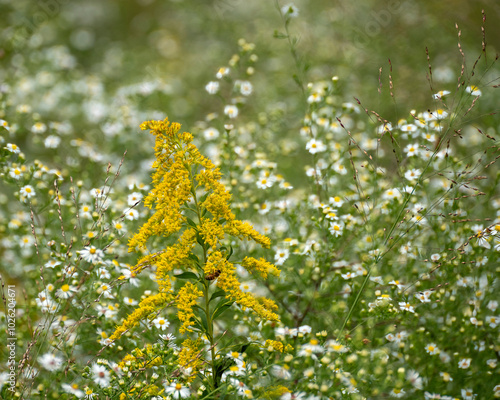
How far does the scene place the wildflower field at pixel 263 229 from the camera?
6.62ft

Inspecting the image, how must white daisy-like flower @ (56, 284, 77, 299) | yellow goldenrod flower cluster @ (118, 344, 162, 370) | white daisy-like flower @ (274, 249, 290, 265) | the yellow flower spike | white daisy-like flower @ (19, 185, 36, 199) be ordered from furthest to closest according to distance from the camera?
white daisy-like flower @ (19, 185, 36, 199) → white daisy-like flower @ (274, 249, 290, 265) → white daisy-like flower @ (56, 284, 77, 299) → yellow goldenrod flower cluster @ (118, 344, 162, 370) → the yellow flower spike

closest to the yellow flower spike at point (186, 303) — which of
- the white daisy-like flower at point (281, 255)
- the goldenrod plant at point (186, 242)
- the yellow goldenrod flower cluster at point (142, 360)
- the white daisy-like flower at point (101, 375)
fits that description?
the goldenrod plant at point (186, 242)

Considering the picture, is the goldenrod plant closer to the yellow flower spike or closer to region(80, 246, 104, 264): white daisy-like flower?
the yellow flower spike

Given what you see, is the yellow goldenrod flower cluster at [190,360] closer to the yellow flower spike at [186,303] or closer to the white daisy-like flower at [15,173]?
the yellow flower spike at [186,303]

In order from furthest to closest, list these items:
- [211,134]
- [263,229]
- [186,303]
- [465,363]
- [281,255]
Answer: [211,134] → [263,229] → [281,255] → [465,363] → [186,303]

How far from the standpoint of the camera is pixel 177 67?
7820mm

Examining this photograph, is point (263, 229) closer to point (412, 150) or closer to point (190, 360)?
point (412, 150)

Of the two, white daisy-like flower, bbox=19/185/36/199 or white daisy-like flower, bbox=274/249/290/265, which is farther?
white daisy-like flower, bbox=19/185/36/199

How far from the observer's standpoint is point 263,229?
3.44m

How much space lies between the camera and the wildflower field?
79.4 inches

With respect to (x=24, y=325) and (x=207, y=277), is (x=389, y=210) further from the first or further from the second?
(x=24, y=325)

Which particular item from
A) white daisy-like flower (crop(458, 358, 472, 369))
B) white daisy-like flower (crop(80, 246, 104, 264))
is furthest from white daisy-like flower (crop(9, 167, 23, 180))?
white daisy-like flower (crop(458, 358, 472, 369))

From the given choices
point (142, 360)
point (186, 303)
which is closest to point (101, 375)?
point (142, 360)

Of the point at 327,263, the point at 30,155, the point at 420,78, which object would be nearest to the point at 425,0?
the point at 420,78
